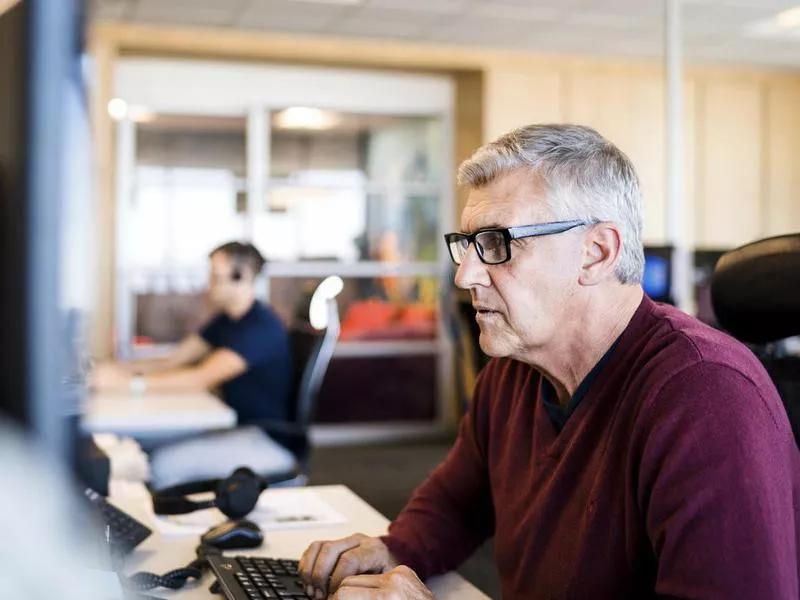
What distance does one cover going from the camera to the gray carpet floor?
5410 mm

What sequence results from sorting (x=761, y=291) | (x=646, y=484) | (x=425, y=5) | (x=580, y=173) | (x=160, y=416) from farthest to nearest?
(x=425, y=5) → (x=160, y=416) → (x=761, y=291) → (x=580, y=173) → (x=646, y=484)

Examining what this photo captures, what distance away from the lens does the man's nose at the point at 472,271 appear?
1.37 meters

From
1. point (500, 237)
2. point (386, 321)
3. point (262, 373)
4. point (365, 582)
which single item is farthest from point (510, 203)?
point (386, 321)

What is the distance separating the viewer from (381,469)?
20.2 feet

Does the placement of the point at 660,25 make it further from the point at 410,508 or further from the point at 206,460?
the point at 410,508

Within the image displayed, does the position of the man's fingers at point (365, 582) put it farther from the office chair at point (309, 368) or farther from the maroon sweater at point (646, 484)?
the office chair at point (309, 368)

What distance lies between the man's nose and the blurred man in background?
2.02 meters

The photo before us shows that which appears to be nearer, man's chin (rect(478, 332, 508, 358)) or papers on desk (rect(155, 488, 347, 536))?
man's chin (rect(478, 332, 508, 358))

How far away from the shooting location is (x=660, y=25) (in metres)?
6.53

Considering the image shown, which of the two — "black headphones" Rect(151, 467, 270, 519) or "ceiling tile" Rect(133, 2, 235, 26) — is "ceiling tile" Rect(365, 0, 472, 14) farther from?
"black headphones" Rect(151, 467, 270, 519)

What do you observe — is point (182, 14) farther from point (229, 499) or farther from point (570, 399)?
point (570, 399)

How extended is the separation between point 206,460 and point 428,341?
4270mm

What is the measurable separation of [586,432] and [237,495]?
0.74 meters

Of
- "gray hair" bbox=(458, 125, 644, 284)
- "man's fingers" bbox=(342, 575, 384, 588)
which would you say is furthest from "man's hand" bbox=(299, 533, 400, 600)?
"gray hair" bbox=(458, 125, 644, 284)
